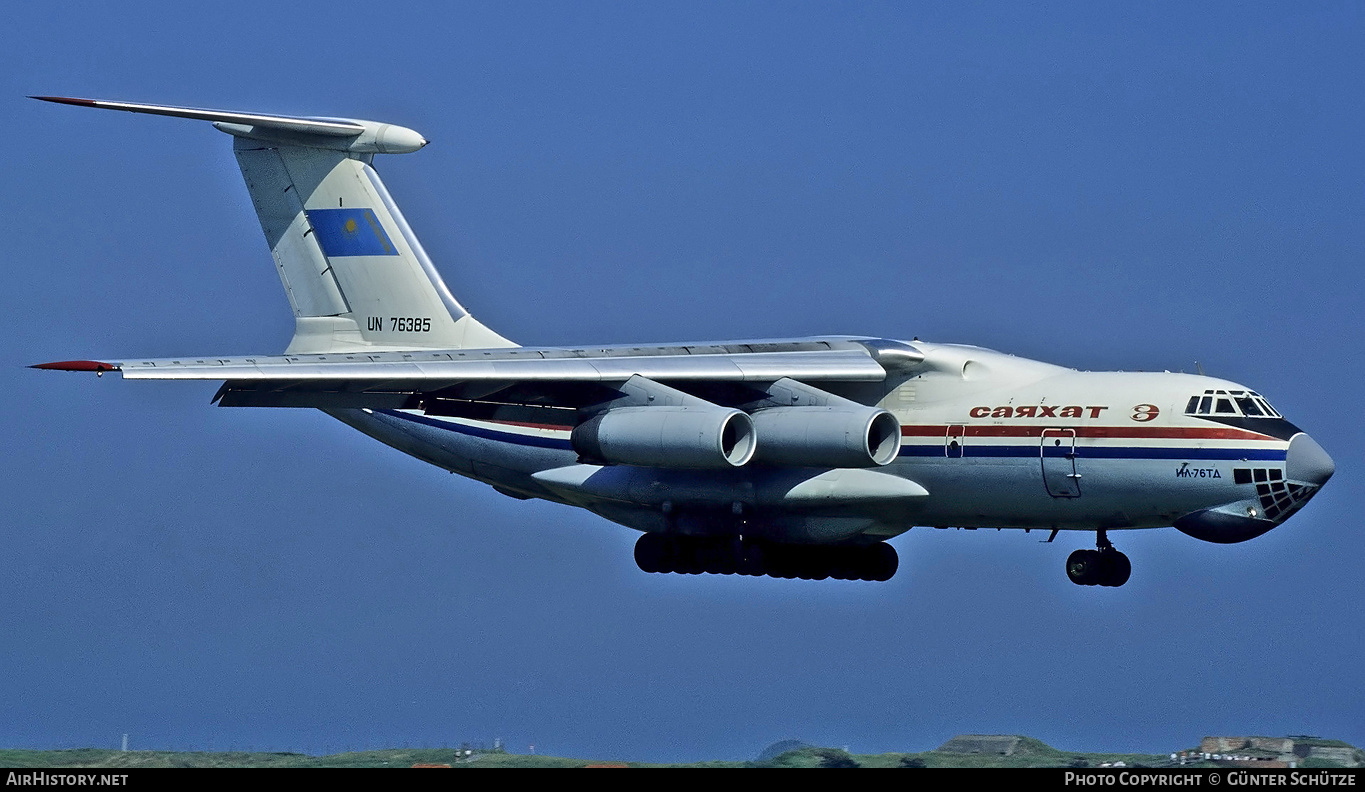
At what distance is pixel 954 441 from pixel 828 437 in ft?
4.55

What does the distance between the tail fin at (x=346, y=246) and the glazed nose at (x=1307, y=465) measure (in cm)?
822

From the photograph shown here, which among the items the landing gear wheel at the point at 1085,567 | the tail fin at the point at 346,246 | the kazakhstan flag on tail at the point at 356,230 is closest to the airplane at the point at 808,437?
the landing gear wheel at the point at 1085,567

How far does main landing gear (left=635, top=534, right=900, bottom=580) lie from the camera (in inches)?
747

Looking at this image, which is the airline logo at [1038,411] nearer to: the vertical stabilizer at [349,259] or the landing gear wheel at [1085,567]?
the landing gear wheel at [1085,567]

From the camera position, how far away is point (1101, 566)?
1831 centimetres

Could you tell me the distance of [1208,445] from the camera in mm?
17109

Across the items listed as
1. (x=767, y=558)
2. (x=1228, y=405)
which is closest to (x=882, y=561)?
(x=767, y=558)

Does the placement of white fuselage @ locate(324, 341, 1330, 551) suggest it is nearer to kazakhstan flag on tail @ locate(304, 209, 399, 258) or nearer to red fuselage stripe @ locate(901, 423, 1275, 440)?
red fuselage stripe @ locate(901, 423, 1275, 440)

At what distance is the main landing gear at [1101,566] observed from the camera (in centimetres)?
1830

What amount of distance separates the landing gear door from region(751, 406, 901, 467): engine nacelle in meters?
1.35

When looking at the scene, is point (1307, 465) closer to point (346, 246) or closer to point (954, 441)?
point (954, 441)

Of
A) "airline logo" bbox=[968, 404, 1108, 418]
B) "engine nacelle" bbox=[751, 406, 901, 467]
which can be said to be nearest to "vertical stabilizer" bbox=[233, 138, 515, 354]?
"engine nacelle" bbox=[751, 406, 901, 467]
